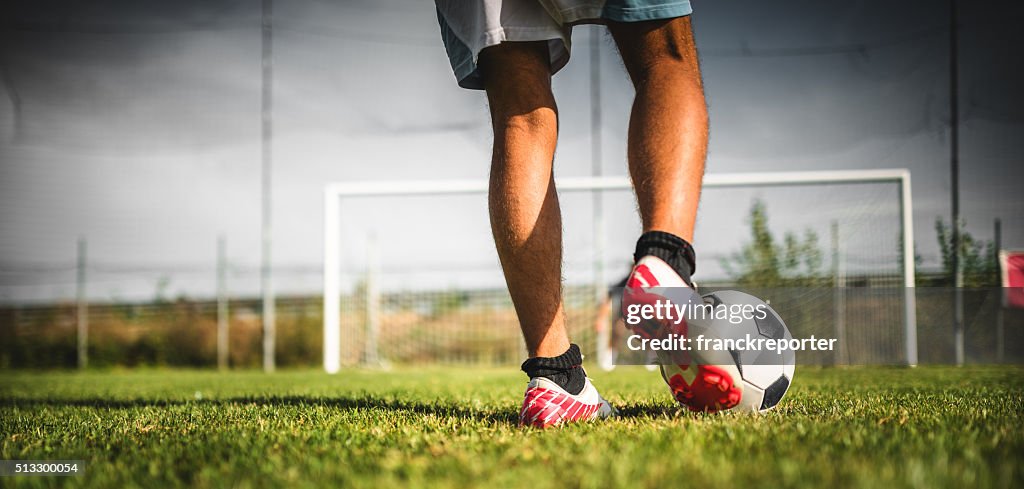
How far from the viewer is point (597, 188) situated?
7820 mm

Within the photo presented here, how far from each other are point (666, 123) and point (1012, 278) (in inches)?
290

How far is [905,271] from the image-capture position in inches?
263

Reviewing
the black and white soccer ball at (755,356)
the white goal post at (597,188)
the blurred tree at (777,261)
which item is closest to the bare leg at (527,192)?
the black and white soccer ball at (755,356)

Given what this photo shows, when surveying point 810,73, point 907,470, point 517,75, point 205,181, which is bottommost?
point 907,470

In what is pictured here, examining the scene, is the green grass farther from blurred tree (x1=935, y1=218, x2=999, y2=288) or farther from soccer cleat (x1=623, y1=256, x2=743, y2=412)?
blurred tree (x1=935, y1=218, x2=999, y2=288)

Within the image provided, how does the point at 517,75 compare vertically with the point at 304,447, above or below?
above

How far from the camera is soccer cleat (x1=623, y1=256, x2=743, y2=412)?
1.20 metres

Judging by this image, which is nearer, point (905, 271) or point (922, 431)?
point (922, 431)

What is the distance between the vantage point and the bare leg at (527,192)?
143 cm

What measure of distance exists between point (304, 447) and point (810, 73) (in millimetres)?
9564

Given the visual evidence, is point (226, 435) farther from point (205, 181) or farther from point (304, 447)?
point (205, 181)

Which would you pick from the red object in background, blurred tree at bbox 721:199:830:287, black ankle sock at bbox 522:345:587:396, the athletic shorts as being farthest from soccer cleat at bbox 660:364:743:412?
the red object in background

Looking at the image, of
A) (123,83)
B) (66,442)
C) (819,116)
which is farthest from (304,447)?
(123,83)

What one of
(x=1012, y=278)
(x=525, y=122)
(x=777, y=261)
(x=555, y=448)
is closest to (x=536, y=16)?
(x=525, y=122)
